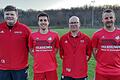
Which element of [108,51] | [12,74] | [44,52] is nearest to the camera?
[108,51]

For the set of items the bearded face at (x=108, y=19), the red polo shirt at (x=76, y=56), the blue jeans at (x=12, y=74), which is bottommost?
the blue jeans at (x=12, y=74)

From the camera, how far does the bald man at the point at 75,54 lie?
613 centimetres

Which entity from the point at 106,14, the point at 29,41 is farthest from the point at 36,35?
the point at 106,14

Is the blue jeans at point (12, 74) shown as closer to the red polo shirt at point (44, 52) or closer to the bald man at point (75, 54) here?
the red polo shirt at point (44, 52)

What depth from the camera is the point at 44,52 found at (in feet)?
19.8

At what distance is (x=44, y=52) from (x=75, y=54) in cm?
65

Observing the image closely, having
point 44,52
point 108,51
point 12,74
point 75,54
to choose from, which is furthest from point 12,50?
point 108,51

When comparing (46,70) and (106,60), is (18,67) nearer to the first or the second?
(46,70)

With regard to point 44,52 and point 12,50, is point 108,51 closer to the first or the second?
point 44,52

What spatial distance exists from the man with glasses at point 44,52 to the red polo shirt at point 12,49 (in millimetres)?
240

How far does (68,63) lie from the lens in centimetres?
616

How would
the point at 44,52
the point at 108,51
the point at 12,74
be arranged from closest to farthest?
the point at 108,51 < the point at 44,52 < the point at 12,74

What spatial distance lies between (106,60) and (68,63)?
2.67 feet

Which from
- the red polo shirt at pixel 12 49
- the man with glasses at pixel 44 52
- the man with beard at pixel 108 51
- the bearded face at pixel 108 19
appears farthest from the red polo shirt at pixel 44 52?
the bearded face at pixel 108 19
